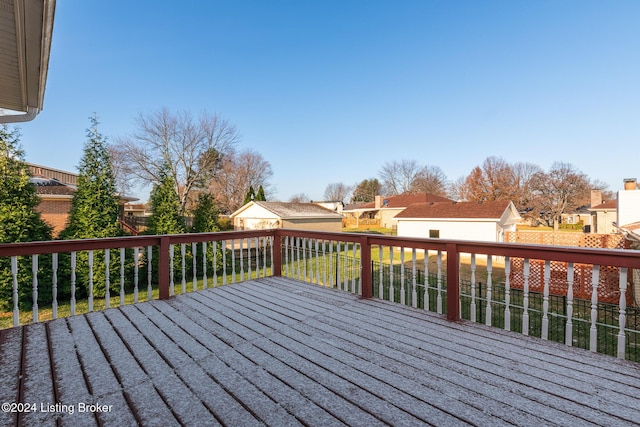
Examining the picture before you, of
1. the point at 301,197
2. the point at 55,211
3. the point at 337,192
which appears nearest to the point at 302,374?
the point at 55,211

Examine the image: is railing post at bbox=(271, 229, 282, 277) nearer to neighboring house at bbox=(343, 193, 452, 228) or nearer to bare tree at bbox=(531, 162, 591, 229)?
neighboring house at bbox=(343, 193, 452, 228)

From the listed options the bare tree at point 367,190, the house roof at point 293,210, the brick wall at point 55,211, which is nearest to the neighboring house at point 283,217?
the house roof at point 293,210

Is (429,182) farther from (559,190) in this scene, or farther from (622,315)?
(622,315)

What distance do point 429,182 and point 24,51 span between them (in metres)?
42.8

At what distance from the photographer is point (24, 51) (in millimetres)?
2248

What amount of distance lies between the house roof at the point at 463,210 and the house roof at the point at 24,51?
15.4 m

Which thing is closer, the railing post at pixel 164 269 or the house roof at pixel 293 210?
the railing post at pixel 164 269

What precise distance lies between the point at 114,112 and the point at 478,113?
21.8 meters

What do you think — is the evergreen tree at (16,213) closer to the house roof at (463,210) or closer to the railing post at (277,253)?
the railing post at (277,253)

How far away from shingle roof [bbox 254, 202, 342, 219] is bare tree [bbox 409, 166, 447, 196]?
2390 cm

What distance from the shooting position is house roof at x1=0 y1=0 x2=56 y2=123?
178cm

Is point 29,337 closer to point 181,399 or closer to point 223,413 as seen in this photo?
point 181,399

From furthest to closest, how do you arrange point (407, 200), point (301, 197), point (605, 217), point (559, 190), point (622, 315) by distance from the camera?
1. point (301, 197)
2. point (407, 200)
3. point (559, 190)
4. point (605, 217)
5. point (622, 315)

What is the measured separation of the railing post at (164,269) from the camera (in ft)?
12.4
